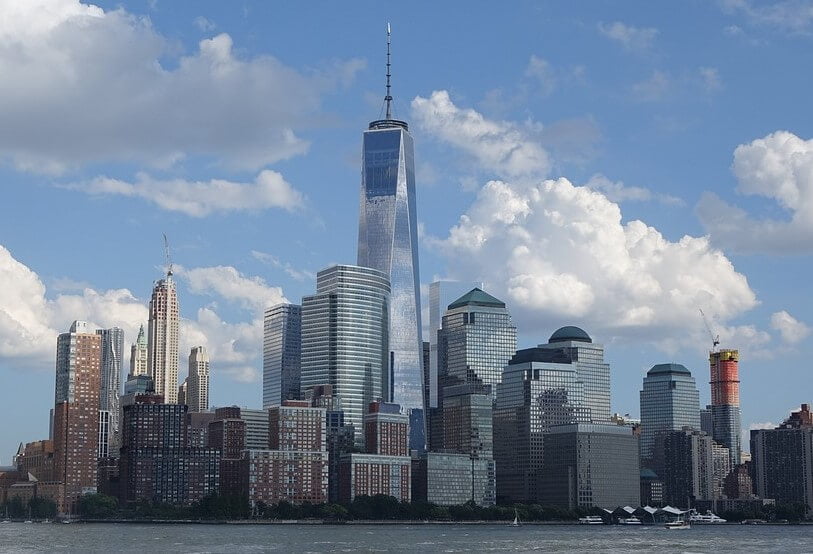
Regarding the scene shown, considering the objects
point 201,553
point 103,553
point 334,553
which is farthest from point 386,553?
point 103,553

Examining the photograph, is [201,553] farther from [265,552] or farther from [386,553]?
[386,553]

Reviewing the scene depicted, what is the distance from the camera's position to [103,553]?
197250 mm

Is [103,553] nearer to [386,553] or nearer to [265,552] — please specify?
[265,552]

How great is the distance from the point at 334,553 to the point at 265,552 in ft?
32.5

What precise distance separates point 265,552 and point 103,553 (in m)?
22.9

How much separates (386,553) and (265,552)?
1737 cm

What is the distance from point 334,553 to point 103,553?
32.8m

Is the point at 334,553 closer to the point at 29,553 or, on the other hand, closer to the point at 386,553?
the point at 386,553

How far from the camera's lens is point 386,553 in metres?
200

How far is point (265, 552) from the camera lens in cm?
19912

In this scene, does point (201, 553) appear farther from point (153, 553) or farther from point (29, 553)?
point (29, 553)

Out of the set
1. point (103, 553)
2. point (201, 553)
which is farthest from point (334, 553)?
point (103, 553)

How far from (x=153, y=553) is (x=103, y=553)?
749cm

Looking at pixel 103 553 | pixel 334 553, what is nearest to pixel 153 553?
pixel 103 553
